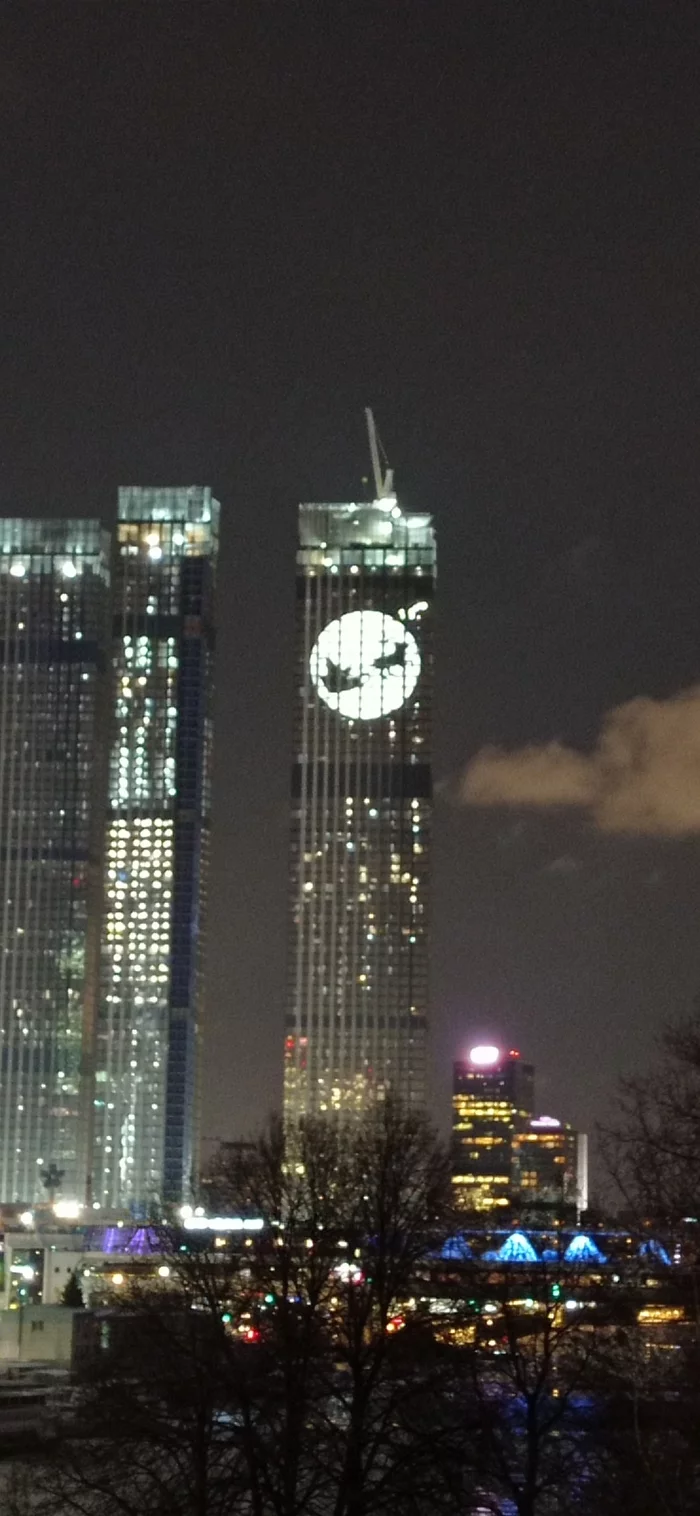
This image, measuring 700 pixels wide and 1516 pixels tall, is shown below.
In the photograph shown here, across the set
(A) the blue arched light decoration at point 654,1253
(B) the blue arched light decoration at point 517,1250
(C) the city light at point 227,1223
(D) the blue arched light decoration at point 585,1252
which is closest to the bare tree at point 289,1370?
(C) the city light at point 227,1223

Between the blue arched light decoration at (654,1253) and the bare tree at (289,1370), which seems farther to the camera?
the bare tree at (289,1370)

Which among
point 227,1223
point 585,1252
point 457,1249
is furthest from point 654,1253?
point 227,1223

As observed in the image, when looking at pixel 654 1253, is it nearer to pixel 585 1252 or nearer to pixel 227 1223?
pixel 585 1252

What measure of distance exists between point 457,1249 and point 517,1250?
60.2ft

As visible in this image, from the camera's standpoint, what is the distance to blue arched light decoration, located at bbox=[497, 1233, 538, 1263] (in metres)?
69.6

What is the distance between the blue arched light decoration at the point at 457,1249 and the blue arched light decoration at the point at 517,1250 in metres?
7.54

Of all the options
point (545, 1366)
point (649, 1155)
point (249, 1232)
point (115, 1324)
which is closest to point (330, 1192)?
point (249, 1232)

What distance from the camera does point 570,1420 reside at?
1882 inches

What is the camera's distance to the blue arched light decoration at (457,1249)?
53.5 m

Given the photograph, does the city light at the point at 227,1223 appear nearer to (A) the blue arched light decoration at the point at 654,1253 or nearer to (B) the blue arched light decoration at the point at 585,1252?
(B) the blue arched light decoration at the point at 585,1252

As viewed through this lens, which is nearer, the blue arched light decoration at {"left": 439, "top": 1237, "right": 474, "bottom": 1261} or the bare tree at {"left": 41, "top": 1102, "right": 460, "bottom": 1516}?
the bare tree at {"left": 41, "top": 1102, "right": 460, "bottom": 1516}

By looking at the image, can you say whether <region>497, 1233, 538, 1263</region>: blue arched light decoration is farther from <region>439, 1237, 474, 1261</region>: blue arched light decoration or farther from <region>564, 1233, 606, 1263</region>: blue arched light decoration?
<region>439, 1237, 474, 1261</region>: blue arched light decoration

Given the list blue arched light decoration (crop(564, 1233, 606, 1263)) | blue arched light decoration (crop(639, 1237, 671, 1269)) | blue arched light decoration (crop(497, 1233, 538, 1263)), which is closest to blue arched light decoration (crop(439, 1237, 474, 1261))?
blue arched light decoration (crop(564, 1233, 606, 1263))

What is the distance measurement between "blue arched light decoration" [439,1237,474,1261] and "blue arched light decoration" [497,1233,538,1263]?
754cm
